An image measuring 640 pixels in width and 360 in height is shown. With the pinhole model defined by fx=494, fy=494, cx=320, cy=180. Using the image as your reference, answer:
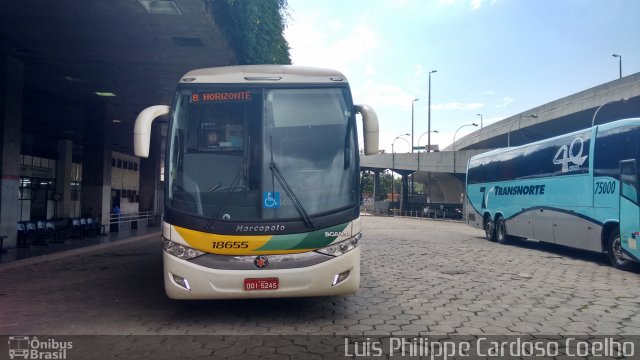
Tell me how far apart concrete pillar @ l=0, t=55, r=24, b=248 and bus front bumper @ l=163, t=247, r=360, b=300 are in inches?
506

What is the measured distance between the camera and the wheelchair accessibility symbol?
6.65m

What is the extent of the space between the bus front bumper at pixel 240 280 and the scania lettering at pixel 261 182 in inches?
0.5

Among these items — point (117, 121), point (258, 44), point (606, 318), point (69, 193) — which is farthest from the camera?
point (69, 193)

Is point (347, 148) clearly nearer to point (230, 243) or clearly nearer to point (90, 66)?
point (230, 243)

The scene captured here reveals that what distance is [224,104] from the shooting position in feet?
23.3

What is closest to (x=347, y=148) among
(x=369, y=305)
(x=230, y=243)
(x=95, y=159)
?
(x=230, y=243)

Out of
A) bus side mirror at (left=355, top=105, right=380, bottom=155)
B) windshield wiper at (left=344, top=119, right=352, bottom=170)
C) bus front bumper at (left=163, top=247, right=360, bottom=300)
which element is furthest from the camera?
bus side mirror at (left=355, top=105, right=380, bottom=155)

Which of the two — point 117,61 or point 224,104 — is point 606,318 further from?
point 117,61

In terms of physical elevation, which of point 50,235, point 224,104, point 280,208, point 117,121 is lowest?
point 50,235

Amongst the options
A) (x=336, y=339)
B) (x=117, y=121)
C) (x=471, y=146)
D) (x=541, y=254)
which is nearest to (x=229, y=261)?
(x=336, y=339)

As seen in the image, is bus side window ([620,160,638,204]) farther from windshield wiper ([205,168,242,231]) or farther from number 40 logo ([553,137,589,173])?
windshield wiper ([205,168,242,231])

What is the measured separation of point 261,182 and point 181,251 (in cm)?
139

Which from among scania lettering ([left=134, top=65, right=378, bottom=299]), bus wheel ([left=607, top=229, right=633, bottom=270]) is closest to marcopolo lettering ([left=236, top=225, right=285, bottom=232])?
scania lettering ([left=134, top=65, right=378, bottom=299])

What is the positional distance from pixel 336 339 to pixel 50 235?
1724 cm
